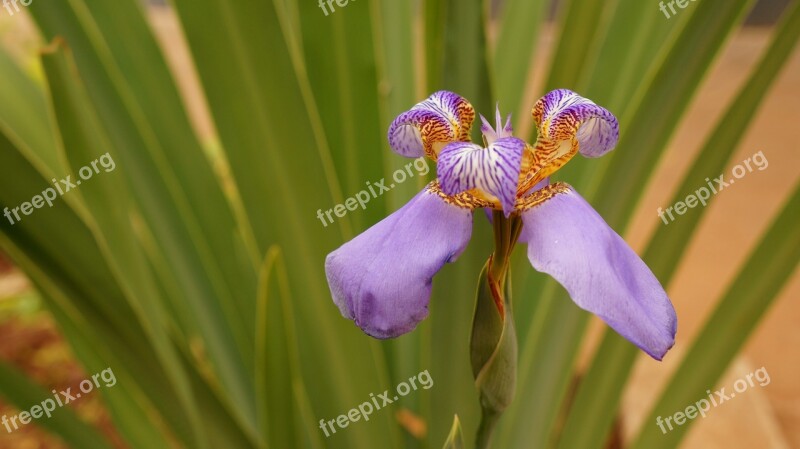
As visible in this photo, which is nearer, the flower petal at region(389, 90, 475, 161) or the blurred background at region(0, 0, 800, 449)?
the flower petal at region(389, 90, 475, 161)

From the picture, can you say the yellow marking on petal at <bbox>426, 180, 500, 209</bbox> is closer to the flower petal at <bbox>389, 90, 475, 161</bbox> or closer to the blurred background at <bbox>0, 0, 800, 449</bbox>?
the flower petal at <bbox>389, 90, 475, 161</bbox>

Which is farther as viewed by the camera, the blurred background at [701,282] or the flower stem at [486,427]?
the blurred background at [701,282]

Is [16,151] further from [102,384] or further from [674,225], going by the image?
[674,225]

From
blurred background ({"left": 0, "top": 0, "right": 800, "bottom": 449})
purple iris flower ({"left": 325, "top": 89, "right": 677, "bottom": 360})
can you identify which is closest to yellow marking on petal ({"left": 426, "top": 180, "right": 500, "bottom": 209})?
purple iris flower ({"left": 325, "top": 89, "right": 677, "bottom": 360})

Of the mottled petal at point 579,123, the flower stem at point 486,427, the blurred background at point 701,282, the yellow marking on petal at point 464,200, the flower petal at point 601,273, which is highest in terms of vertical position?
the mottled petal at point 579,123

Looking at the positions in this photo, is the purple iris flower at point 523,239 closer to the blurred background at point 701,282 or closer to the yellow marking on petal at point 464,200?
the yellow marking on petal at point 464,200

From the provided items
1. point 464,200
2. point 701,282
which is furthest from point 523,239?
point 701,282

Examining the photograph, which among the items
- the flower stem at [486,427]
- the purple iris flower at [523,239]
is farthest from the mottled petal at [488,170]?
the flower stem at [486,427]

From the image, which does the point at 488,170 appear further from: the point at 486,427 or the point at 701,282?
the point at 701,282
